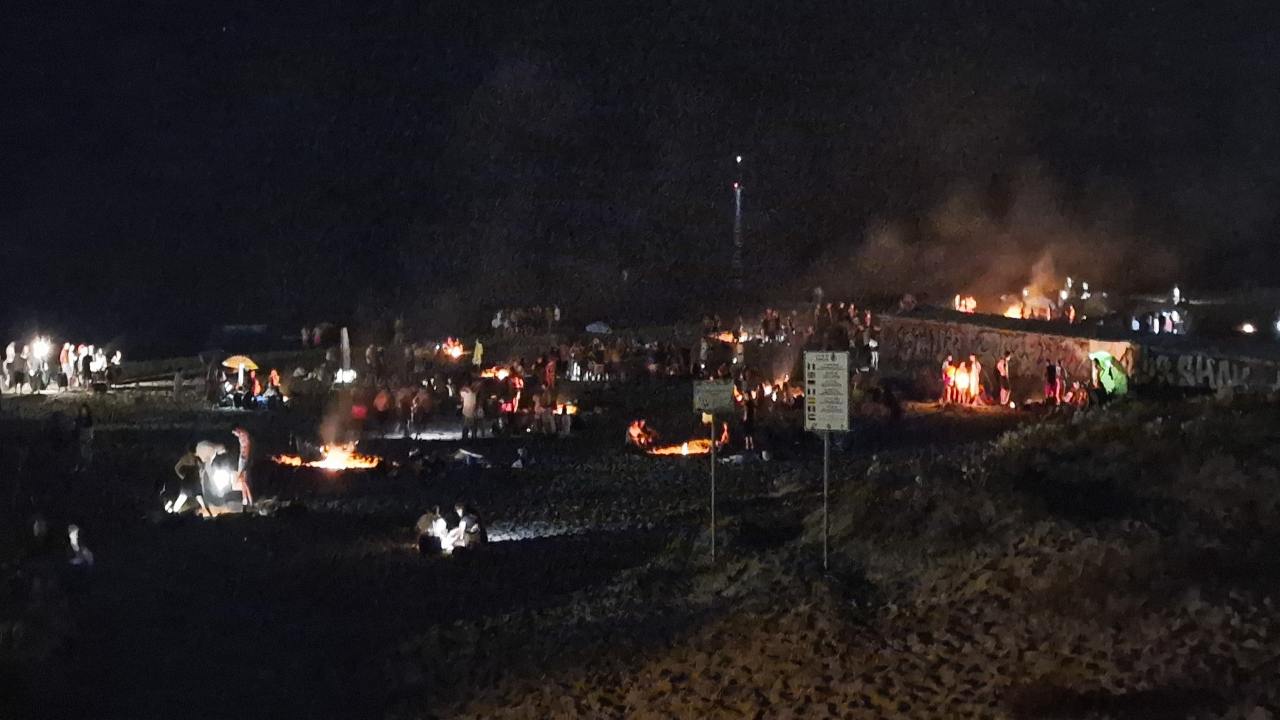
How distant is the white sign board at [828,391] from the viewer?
1330 centimetres

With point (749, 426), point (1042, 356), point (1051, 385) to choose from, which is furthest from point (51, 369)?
point (1051, 385)

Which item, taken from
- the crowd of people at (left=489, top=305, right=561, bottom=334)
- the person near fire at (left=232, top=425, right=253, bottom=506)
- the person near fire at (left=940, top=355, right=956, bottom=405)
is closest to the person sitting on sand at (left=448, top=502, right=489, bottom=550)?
the person near fire at (left=232, top=425, right=253, bottom=506)

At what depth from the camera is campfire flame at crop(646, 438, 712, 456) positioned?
29531mm

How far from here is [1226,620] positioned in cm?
922

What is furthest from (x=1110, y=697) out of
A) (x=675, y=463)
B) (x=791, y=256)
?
(x=791, y=256)

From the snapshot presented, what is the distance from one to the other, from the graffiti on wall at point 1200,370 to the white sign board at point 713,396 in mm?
11690

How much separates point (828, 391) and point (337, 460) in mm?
17271

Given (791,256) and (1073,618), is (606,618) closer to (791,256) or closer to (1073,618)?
Result: (1073,618)

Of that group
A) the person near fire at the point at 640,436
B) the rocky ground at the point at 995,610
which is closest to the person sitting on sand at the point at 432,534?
the rocky ground at the point at 995,610

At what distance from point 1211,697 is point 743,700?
11.3ft

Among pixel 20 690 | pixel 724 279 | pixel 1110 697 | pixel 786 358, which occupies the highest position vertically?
pixel 724 279

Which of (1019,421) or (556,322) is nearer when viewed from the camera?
(1019,421)

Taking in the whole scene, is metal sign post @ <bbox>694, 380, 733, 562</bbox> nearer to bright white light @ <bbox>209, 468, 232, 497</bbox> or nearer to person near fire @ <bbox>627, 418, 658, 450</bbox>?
bright white light @ <bbox>209, 468, 232, 497</bbox>

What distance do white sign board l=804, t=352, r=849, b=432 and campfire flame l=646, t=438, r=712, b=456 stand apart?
1577cm
